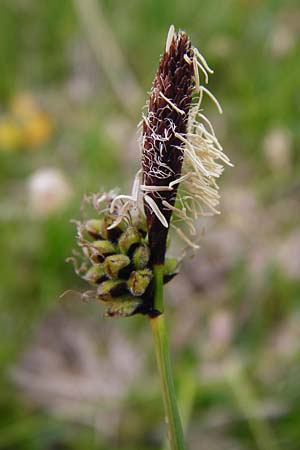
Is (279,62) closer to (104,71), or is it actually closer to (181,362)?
(104,71)

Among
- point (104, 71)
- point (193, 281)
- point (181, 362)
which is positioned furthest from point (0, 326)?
point (104, 71)

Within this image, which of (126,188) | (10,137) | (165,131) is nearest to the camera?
(165,131)

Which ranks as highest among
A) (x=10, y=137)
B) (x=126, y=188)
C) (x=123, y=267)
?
(x=10, y=137)

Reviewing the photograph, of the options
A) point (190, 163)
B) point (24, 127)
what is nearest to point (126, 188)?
point (24, 127)

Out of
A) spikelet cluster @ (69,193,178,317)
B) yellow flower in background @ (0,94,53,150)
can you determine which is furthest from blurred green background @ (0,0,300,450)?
spikelet cluster @ (69,193,178,317)

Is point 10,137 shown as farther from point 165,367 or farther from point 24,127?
point 165,367
